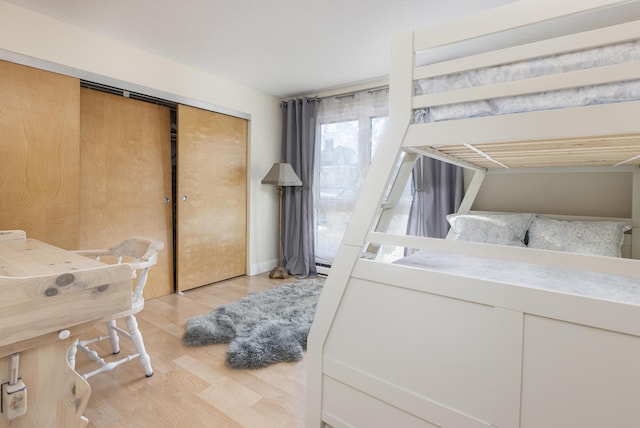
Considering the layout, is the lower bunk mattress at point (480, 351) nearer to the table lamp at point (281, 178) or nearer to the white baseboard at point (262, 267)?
the table lamp at point (281, 178)

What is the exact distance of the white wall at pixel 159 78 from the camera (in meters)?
2.10

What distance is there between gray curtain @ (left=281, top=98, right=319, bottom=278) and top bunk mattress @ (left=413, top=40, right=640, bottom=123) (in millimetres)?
2712

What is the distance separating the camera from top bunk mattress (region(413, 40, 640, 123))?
85 centimetres

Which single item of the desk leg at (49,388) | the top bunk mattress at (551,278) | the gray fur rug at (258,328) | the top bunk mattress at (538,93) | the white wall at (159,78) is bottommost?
the gray fur rug at (258,328)

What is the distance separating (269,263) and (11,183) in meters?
2.58

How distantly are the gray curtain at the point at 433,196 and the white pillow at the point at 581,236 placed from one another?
0.84 meters

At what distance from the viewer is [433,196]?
3021 millimetres

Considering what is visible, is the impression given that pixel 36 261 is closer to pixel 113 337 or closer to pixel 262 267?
pixel 113 337

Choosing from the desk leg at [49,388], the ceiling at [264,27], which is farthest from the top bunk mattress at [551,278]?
the ceiling at [264,27]

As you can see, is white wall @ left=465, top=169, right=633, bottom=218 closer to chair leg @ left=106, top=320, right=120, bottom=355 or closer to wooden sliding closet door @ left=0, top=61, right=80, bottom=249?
chair leg @ left=106, top=320, right=120, bottom=355

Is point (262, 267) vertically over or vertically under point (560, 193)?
under

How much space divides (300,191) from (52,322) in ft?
10.2

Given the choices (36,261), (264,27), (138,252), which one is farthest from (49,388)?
(264,27)

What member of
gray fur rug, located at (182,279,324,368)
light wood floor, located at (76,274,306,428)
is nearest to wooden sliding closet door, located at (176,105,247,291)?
gray fur rug, located at (182,279,324,368)
